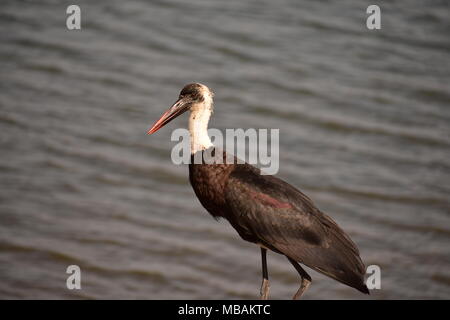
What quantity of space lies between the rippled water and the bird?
161 centimetres

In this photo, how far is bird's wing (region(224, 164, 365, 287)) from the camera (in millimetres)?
5422

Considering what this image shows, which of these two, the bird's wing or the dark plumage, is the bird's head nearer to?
the dark plumage

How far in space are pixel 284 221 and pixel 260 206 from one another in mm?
214

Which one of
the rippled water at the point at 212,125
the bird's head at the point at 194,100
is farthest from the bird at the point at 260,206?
the rippled water at the point at 212,125

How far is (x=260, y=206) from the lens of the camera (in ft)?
18.0

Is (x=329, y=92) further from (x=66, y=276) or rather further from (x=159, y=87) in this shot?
(x=66, y=276)

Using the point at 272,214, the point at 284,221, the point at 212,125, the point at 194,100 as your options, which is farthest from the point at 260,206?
the point at 212,125

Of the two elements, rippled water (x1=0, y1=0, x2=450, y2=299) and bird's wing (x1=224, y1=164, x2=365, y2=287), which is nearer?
bird's wing (x1=224, y1=164, x2=365, y2=287)

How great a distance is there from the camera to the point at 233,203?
5453 mm

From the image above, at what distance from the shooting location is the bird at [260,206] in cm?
544

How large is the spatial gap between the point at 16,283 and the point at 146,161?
269 cm

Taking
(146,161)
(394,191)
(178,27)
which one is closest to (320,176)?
(394,191)

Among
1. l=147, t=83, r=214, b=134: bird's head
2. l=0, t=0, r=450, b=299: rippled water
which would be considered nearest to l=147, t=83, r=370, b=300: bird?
l=147, t=83, r=214, b=134: bird's head

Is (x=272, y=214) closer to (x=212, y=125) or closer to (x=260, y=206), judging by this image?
(x=260, y=206)
